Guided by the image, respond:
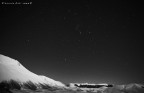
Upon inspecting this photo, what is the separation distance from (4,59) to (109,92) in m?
72.8

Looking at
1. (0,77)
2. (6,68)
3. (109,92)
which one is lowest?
(109,92)

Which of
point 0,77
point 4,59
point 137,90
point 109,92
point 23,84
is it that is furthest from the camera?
point 4,59

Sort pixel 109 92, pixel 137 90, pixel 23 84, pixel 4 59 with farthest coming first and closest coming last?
pixel 4 59
pixel 23 84
pixel 109 92
pixel 137 90

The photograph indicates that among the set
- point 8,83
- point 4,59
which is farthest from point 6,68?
point 8,83

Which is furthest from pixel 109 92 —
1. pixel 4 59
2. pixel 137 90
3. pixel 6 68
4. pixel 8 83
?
pixel 4 59

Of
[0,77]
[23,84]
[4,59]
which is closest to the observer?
[0,77]

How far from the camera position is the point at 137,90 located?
56469mm

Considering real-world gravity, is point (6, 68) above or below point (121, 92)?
above

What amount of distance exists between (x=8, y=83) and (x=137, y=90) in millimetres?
59813

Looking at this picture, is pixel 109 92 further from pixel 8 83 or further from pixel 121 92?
pixel 8 83

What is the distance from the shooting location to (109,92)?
2440 inches

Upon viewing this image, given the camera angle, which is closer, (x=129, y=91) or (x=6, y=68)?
(x=129, y=91)

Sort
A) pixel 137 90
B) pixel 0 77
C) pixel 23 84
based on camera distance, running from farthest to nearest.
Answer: pixel 23 84
pixel 0 77
pixel 137 90

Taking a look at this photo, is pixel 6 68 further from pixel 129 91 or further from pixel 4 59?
pixel 129 91
